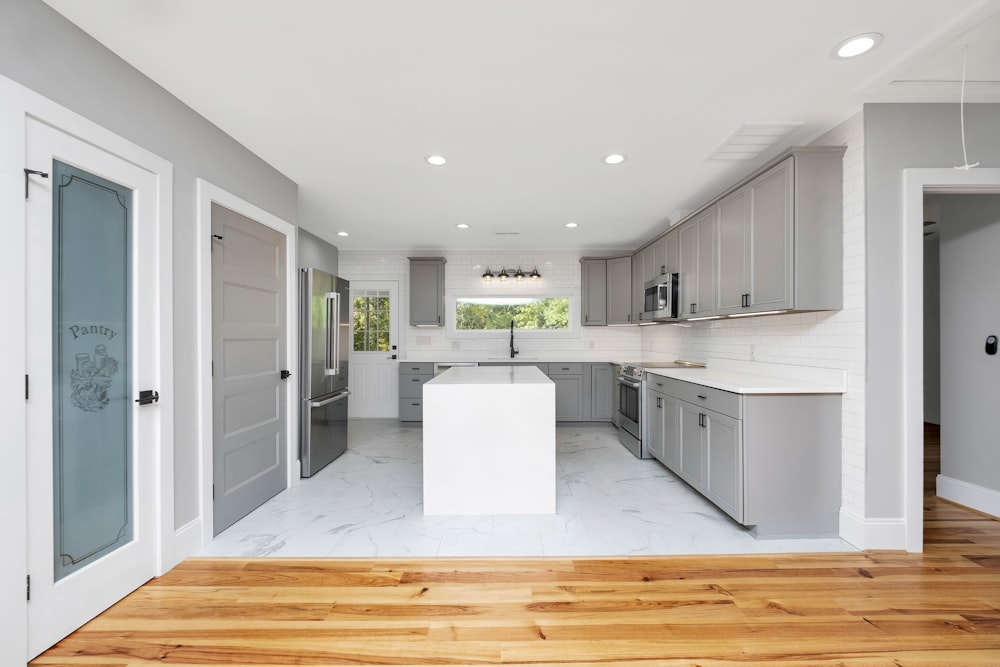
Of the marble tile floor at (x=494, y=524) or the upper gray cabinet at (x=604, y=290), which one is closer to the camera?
the marble tile floor at (x=494, y=524)

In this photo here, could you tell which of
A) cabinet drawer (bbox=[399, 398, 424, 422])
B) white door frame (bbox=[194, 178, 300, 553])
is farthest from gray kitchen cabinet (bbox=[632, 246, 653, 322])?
white door frame (bbox=[194, 178, 300, 553])

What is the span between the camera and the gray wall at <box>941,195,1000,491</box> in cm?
295

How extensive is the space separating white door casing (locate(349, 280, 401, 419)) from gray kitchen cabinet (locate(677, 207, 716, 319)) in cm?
394

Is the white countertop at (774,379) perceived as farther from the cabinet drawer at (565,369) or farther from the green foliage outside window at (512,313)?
the green foliage outside window at (512,313)

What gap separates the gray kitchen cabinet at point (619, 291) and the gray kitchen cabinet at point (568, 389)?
878mm

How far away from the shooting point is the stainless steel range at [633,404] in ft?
14.1

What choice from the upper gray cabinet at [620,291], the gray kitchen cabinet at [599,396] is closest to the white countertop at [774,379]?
the gray kitchen cabinet at [599,396]

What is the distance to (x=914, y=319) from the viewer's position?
2.37 metres

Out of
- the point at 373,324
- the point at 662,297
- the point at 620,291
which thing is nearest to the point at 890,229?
the point at 662,297

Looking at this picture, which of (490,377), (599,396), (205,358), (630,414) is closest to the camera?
(205,358)

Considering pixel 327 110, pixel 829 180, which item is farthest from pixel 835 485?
pixel 327 110

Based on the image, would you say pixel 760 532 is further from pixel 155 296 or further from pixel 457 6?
pixel 155 296

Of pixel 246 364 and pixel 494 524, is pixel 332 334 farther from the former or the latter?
pixel 494 524

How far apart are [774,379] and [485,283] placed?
4.03m
